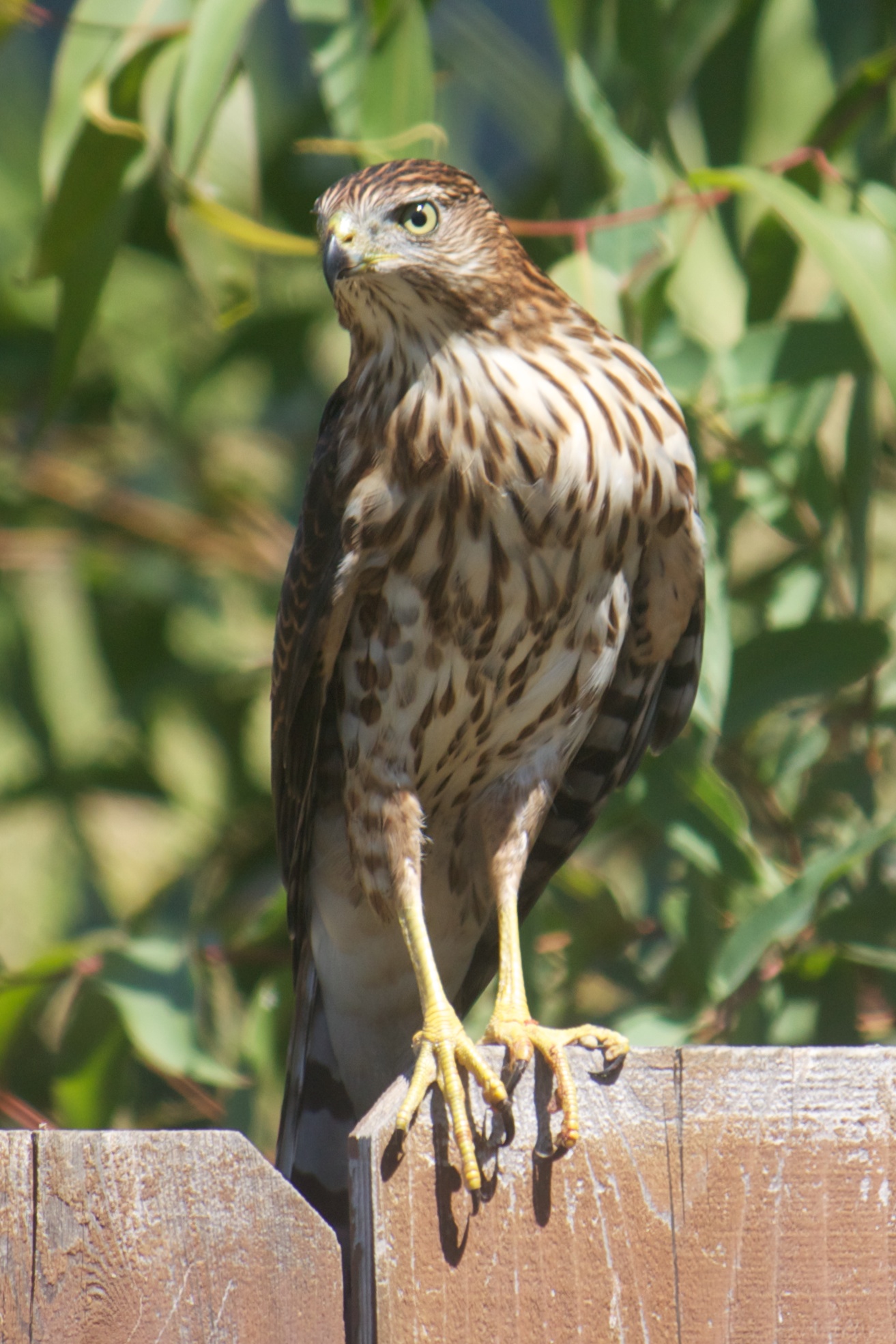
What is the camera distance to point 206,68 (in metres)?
2.85

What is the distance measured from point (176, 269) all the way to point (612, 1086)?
125 inches

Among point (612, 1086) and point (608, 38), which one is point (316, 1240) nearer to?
point (612, 1086)

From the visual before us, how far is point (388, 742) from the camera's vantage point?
2.62 m

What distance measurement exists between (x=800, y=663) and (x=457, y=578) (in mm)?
833

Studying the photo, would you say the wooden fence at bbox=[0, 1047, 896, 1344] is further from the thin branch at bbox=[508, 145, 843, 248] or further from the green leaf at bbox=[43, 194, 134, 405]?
the green leaf at bbox=[43, 194, 134, 405]

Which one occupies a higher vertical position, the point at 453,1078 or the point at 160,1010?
the point at 160,1010

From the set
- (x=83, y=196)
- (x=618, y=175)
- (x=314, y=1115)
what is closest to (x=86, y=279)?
(x=83, y=196)

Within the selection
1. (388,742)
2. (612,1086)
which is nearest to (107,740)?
(388,742)

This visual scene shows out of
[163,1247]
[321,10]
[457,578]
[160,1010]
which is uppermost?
[321,10]

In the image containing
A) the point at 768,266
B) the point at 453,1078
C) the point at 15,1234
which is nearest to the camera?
the point at 15,1234

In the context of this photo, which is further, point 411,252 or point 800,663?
point 800,663

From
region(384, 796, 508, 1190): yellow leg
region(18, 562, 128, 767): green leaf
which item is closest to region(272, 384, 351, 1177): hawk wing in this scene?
region(384, 796, 508, 1190): yellow leg

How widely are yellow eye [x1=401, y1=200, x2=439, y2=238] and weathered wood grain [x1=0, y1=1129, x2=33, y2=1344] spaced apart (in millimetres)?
1583

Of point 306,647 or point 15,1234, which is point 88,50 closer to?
point 306,647
